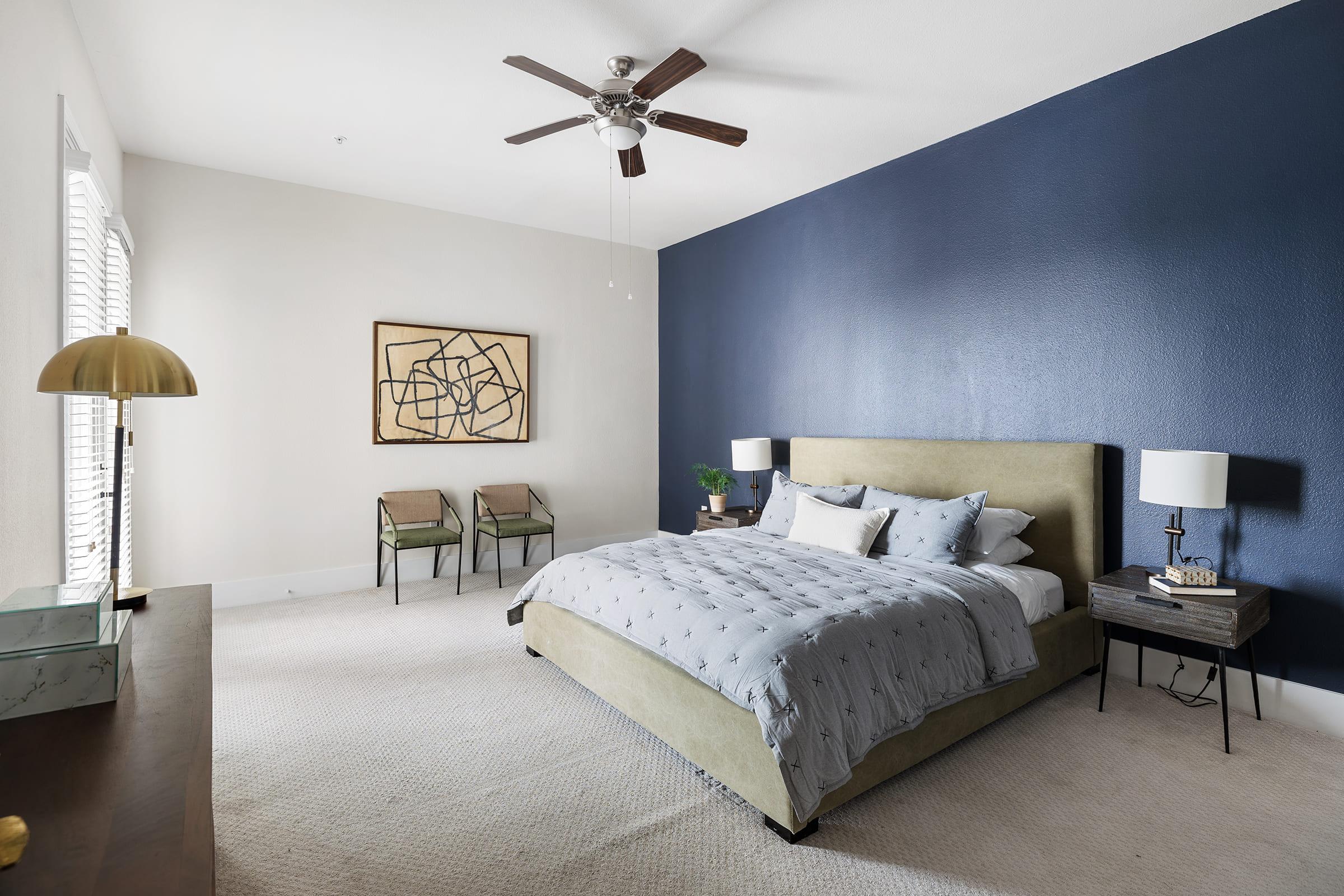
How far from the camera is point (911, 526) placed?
3.50 meters

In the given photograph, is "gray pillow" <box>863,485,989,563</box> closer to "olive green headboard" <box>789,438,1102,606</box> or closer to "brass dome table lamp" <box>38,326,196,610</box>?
"olive green headboard" <box>789,438,1102,606</box>

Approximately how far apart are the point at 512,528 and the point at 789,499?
7.16ft

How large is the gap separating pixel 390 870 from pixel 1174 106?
4.37 m

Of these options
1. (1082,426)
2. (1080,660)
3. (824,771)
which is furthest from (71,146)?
(1080,660)

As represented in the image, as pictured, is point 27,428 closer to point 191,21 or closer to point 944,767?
point 191,21

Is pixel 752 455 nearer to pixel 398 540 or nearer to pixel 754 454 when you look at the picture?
pixel 754 454

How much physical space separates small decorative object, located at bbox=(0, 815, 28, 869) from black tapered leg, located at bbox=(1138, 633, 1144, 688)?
3.89 m

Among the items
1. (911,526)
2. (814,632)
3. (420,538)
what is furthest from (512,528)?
(814,632)

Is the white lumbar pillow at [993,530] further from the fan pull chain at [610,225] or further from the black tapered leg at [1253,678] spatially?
the fan pull chain at [610,225]

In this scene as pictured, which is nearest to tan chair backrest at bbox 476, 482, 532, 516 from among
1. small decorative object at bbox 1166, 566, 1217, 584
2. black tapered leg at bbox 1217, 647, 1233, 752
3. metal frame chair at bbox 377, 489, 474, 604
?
metal frame chair at bbox 377, 489, 474, 604

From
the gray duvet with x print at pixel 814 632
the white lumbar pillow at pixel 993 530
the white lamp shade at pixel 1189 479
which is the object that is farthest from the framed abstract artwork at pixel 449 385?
the white lamp shade at pixel 1189 479

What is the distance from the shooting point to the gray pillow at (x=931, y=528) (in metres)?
3.31

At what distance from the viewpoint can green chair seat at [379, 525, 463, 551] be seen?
462 centimetres

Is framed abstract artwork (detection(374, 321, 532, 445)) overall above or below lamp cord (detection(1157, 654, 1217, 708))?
above
